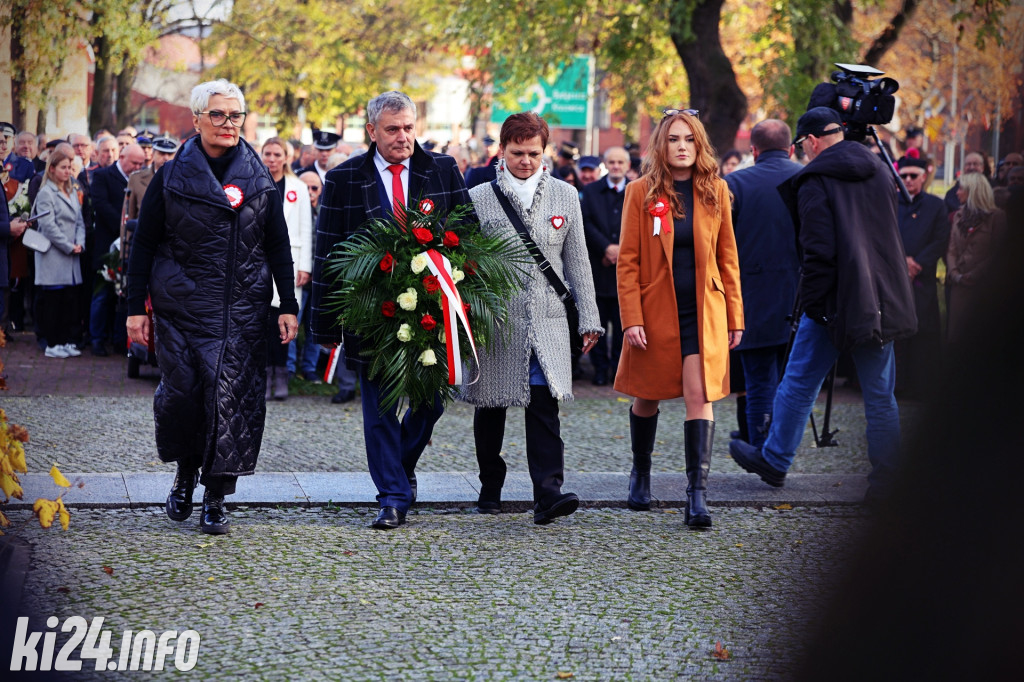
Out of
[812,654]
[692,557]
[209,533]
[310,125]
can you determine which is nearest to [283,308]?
[209,533]

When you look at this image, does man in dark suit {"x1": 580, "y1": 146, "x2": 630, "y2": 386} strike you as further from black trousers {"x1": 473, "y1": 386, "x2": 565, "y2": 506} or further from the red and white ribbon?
the red and white ribbon

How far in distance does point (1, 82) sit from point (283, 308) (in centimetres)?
190

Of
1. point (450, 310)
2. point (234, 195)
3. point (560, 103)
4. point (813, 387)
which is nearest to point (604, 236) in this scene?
point (813, 387)

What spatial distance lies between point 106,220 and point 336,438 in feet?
17.0

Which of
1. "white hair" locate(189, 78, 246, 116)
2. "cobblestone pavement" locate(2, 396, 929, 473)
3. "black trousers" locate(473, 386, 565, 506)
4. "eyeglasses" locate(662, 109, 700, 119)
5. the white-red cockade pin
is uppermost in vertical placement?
"eyeglasses" locate(662, 109, 700, 119)

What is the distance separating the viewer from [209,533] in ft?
18.8

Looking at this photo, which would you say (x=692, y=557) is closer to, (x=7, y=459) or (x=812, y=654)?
(x=7, y=459)

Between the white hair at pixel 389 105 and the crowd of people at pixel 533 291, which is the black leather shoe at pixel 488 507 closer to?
the crowd of people at pixel 533 291

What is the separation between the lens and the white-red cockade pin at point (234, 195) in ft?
18.5

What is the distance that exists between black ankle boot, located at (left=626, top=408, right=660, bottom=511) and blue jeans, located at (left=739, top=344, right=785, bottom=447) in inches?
47.6

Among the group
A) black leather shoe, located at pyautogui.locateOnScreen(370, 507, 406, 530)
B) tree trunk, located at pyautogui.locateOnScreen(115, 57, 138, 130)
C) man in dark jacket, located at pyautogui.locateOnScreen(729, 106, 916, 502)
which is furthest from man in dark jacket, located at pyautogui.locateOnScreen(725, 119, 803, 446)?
tree trunk, located at pyautogui.locateOnScreen(115, 57, 138, 130)

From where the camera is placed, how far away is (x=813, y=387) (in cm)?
666

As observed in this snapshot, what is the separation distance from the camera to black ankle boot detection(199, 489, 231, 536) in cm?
571

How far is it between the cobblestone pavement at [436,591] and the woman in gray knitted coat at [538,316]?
0.39 metres
